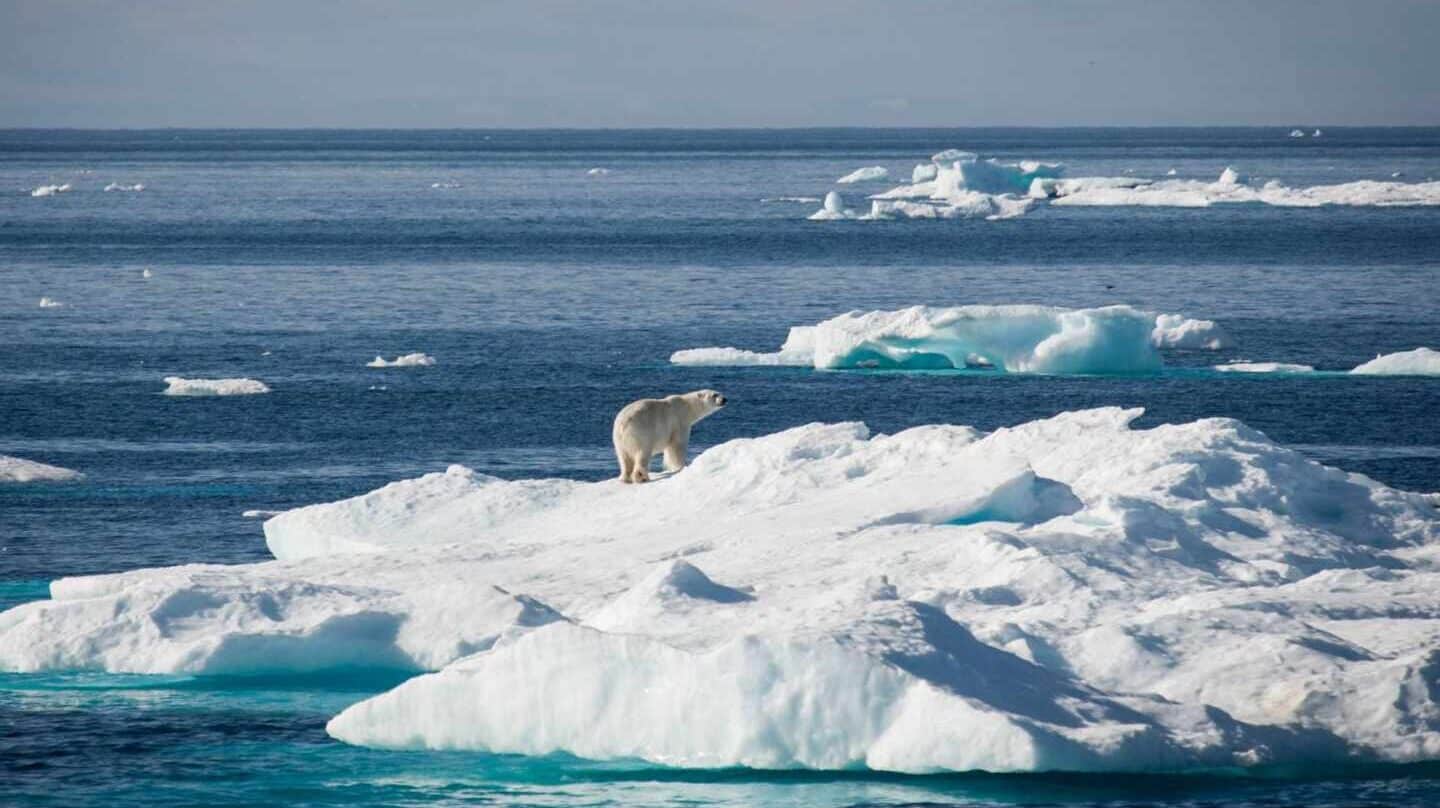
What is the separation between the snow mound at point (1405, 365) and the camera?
38938mm

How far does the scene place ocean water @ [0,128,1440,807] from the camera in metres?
12.9

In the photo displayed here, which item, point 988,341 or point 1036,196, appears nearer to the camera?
point 988,341

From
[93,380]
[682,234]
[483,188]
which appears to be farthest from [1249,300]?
[483,188]

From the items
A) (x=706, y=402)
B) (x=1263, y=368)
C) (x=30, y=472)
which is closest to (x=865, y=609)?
(x=706, y=402)

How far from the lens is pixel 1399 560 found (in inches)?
679

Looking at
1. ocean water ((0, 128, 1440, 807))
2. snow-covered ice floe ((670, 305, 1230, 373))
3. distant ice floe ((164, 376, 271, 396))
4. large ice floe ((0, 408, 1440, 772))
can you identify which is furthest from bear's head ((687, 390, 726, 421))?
distant ice floe ((164, 376, 271, 396))

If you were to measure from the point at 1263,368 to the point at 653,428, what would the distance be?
22222 mm

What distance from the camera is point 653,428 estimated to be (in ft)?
69.7

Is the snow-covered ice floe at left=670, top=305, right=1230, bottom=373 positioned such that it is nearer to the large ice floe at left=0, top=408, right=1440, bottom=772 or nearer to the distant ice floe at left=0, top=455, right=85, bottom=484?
the distant ice floe at left=0, top=455, right=85, bottom=484

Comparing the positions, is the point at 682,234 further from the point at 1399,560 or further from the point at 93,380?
the point at 1399,560

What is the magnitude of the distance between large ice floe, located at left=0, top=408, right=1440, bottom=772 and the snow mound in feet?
68.4

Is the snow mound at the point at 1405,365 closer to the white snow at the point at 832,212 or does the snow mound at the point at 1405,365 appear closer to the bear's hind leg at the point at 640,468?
the bear's hind leg at the point at 640,468

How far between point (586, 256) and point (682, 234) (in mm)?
14401

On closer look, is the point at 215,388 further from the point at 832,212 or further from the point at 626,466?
the point at 832,212
